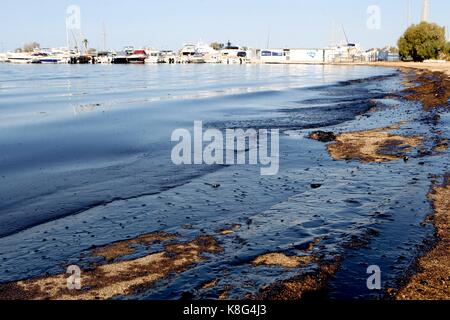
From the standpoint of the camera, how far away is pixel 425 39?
101812 mm

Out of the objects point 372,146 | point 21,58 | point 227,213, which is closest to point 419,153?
point 372,146

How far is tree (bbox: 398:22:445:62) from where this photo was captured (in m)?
101

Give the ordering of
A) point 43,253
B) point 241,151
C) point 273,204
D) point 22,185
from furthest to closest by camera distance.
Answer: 1. point 241,151
2. point 22,185
3. point 273,204
4. point 43,253

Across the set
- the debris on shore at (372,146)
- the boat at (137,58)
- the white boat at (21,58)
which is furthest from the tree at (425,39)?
the white boat at (21,58)

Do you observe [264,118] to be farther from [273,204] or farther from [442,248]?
[442,248]

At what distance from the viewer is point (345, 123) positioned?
20.8 meters

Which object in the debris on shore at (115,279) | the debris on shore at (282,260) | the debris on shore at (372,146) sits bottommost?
the debris on shore at (115,279)

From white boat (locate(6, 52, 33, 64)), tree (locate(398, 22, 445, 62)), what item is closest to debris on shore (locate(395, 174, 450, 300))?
tree (locate(398, 22, 445, 62))

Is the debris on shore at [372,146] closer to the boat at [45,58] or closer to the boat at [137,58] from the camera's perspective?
the boat at [137,58]

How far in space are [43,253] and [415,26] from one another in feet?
382

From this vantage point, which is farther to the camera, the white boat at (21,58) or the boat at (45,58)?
the white boat at (21,58)

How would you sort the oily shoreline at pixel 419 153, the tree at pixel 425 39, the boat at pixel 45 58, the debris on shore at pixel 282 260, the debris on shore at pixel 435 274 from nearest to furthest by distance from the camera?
1. the debris on shore at pixel 435 274
2. the oily shoreline at pixel 419 153
3. the debris on shore at pixel 282 260
4. the tree at pixel 425 39
5. the boat at pixel 45 58

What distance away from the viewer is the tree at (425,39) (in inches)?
3991
